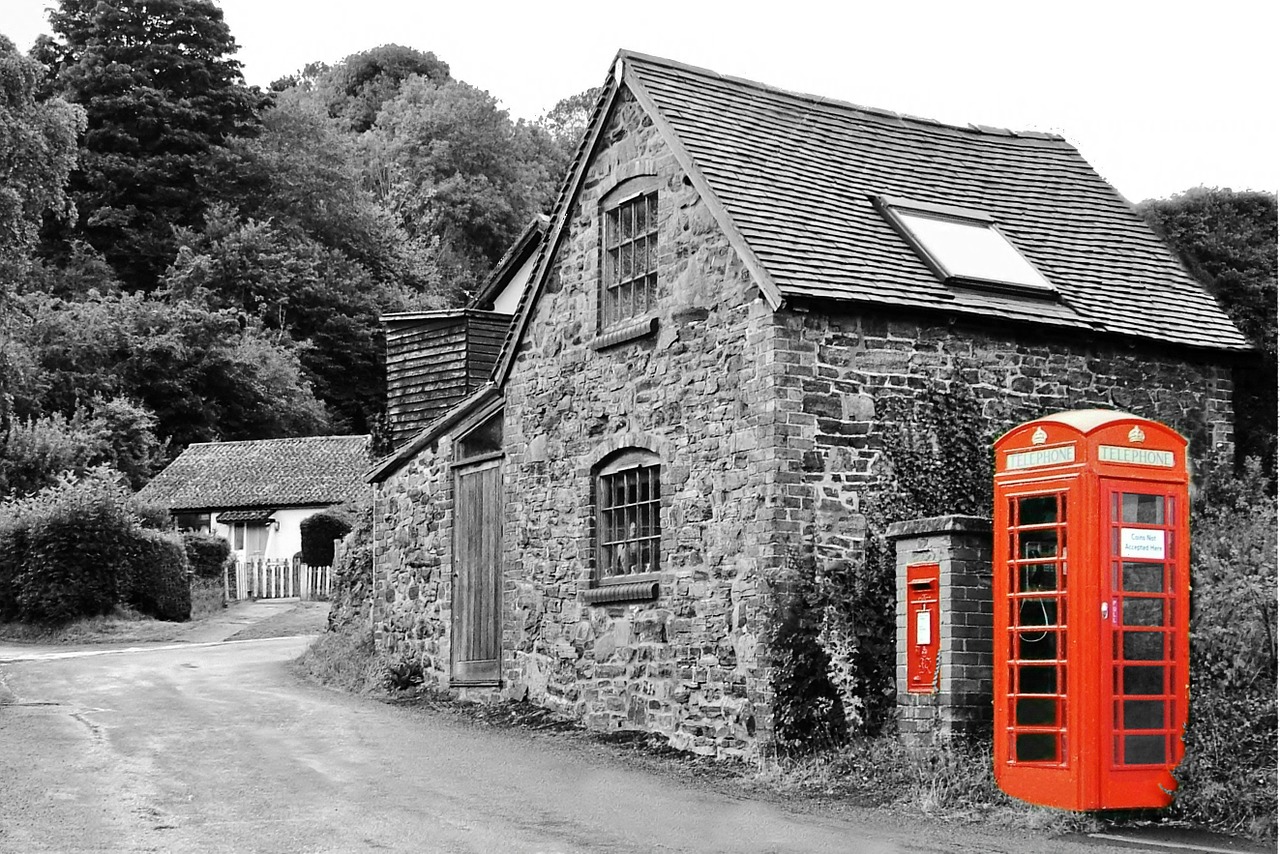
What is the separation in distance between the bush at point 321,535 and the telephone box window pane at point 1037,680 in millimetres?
36907

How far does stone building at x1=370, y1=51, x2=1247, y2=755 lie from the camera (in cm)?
1512

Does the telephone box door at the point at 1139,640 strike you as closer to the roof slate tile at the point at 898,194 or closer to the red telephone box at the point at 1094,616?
the red telephone box at the point at 1094,616

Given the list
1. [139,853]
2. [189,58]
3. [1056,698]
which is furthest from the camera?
[189,58]

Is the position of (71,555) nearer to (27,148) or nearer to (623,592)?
(27,148)

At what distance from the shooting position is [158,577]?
3481 centimetres

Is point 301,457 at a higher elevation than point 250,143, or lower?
lower

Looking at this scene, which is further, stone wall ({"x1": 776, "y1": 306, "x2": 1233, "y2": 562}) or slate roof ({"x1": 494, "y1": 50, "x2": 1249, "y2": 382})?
slate roof ({"x1": 494, "y1": 50, "x2": 1249, "y2": 382})

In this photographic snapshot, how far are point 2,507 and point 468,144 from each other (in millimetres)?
36841

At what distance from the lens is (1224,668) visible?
11078 millimetres

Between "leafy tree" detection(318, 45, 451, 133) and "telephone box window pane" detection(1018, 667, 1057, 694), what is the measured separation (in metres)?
75.0

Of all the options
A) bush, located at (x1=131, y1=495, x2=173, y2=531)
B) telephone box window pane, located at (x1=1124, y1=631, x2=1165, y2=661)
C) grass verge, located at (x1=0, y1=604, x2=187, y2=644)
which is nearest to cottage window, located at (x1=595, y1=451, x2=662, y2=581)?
telephone box window pane, located at (x1=1124, y1=631, x2=1165, y2=661)

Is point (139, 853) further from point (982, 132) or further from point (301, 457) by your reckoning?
point (301, 457)

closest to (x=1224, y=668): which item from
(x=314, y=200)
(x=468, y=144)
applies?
(x=314, y=200)

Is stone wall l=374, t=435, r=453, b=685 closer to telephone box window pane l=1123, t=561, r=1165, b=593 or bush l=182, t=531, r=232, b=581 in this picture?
telephone box window pane l=1123, t=561, r=1165, b=593
